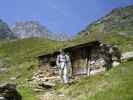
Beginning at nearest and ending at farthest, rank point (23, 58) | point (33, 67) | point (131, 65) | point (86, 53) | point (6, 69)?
point (131, 65)
point (86, 53)
point (33, 67)
point (6, 69)
point (23, 58)

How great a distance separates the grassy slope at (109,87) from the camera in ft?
114

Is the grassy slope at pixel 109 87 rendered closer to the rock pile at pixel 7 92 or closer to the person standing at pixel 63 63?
the rock pile at pixel 7 92

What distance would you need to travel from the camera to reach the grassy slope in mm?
34731

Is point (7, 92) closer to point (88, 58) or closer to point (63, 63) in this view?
point (88, 58)

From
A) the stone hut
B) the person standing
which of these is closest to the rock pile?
the stone hut

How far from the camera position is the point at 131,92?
1359 inches

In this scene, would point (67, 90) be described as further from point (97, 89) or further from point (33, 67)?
point (33, 67)

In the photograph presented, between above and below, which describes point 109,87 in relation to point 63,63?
below

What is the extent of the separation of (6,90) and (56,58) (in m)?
26.3

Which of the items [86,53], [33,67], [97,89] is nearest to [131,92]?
[97,89]

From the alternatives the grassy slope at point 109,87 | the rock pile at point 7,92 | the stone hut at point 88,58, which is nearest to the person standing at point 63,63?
the stone hut at point 88,58

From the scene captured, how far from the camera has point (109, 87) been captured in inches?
1469

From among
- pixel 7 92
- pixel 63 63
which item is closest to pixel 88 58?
pixel 63 63

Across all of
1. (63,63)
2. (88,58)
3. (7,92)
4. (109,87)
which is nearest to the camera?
(7,92)
